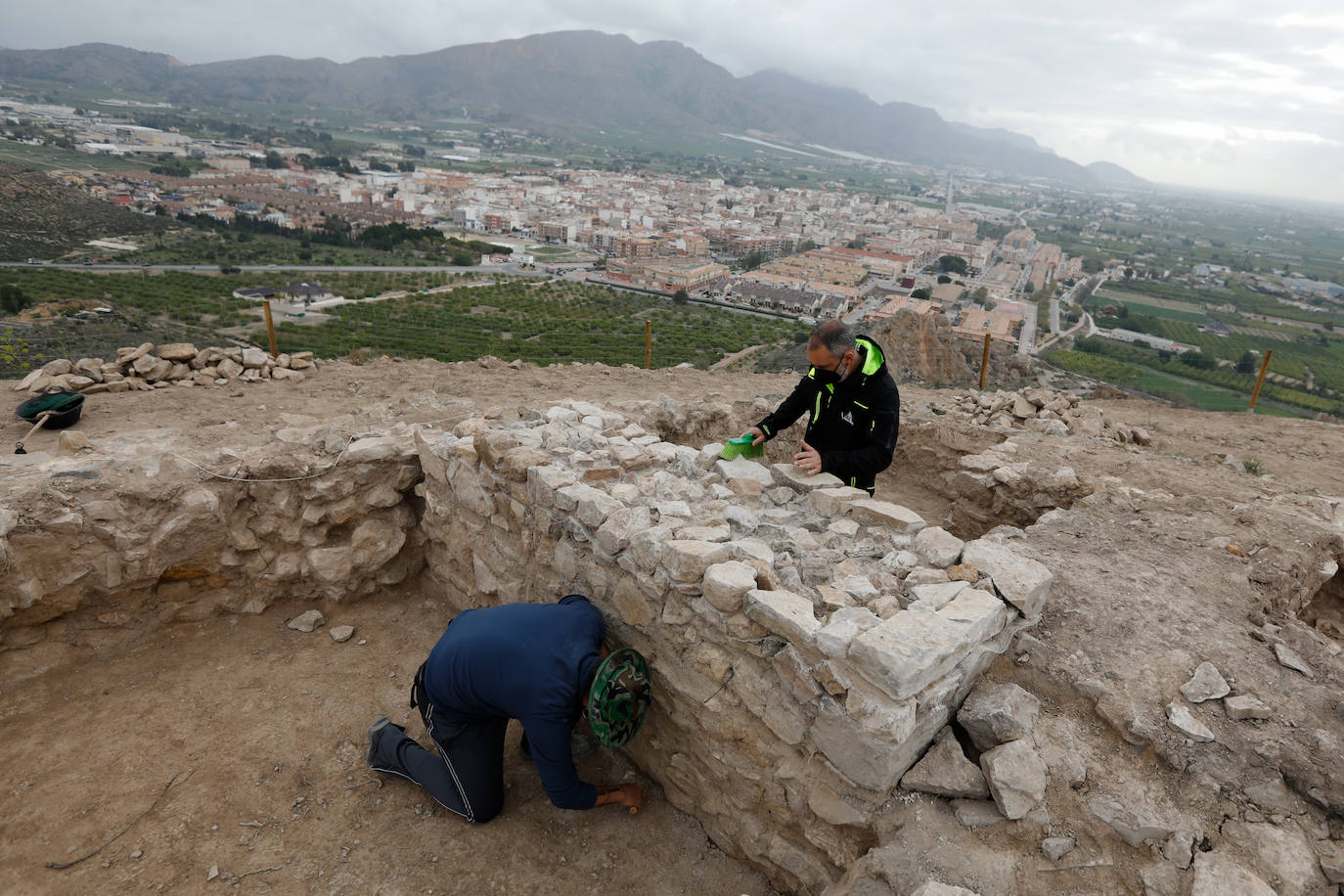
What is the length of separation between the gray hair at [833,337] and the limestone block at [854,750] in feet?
7.03

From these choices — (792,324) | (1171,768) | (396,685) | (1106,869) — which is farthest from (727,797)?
(792,324)

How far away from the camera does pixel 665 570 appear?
3496mm

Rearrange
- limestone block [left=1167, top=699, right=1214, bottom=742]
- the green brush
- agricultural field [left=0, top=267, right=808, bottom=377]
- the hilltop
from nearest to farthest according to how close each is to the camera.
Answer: limestone block [left=1167, top=699, right=1214, bottom=742] → the green brush → agricultural field [left=0, top=267, right=808, bottom=377] → the hilltop

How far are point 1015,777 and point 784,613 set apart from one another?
1163 mm

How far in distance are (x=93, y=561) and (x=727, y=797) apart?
4.91 m

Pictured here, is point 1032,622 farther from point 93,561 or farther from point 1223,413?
point 1223,413

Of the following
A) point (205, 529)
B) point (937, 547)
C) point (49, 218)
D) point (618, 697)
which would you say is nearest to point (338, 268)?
point (49, 218)

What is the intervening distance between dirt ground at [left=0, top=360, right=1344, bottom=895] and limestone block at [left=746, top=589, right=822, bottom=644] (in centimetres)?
87

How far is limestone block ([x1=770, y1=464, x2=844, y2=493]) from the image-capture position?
4349 millimetres

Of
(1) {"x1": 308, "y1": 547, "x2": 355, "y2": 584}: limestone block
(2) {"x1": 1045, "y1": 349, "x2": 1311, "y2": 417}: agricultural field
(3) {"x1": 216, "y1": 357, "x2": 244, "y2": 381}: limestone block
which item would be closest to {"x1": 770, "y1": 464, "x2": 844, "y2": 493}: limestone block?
(1) {"x1": 308, "y1": 547, "x2": 355, "y2": 584}: limestone block

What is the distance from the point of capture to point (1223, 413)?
33.9ft

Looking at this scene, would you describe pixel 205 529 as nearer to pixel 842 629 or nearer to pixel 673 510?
pixel 673 510

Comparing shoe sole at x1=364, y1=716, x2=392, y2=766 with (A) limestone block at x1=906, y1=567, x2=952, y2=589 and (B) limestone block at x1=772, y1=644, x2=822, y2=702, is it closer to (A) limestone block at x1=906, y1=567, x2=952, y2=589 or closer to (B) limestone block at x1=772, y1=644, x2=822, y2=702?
(B) limestone block at x1=772, y1=644, x2=822, y2=702

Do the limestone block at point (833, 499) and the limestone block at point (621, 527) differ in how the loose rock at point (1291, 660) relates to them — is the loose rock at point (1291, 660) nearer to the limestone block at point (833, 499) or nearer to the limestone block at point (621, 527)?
the limestone block at point (833, 499)
